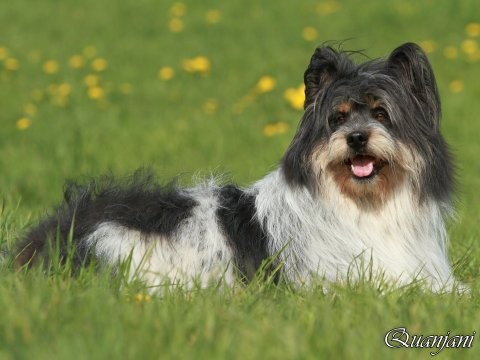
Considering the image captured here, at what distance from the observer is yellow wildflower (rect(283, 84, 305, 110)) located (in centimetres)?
1080

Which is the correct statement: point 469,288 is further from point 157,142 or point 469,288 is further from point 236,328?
point 157,142

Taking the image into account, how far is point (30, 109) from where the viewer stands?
37.2ft

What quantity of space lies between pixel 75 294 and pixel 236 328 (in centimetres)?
79

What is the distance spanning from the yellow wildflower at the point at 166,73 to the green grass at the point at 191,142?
0.30 ft

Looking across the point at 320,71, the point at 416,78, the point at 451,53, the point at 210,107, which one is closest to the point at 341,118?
the point at 320,71

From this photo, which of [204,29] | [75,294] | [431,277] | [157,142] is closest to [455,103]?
[157,142]

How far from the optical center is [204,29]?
15.6m

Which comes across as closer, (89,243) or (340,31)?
(89,243)

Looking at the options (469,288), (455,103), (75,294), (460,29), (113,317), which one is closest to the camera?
(113,317)

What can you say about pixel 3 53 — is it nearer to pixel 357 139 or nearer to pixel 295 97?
pixel 295 97

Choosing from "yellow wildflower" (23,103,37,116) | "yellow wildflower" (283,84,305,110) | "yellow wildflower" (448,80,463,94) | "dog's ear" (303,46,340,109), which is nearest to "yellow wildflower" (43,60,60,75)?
"yellow wildflower" (23,103,37,116)

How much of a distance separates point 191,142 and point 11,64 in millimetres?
3312

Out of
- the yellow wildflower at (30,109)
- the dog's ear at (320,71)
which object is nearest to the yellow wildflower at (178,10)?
the yellow wildflower at (30,109)

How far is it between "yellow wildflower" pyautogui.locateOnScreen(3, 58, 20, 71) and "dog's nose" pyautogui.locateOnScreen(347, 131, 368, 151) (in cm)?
850
